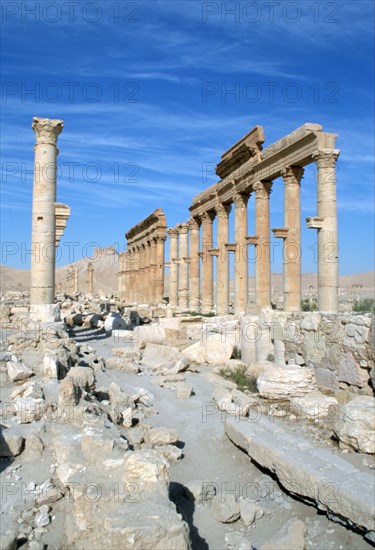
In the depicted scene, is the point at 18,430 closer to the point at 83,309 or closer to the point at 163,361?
the point at 163,361

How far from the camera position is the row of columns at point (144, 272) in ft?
116

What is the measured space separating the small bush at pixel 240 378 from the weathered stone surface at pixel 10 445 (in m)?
5.30

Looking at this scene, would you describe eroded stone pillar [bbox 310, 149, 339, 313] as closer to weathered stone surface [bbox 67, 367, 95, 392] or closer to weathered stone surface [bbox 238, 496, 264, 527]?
weathered stone surface [bbox 67, 367, 95, 392]

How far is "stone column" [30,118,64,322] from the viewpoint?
46.9 feet

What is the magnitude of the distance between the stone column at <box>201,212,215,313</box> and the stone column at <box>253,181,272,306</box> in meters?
6.82

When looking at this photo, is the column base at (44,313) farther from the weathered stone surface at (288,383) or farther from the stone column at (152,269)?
the stone column at (152,269)

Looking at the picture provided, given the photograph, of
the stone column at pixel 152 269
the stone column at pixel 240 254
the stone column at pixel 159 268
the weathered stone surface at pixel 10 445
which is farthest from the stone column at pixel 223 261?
the weathered stone surface at pixel 10 445

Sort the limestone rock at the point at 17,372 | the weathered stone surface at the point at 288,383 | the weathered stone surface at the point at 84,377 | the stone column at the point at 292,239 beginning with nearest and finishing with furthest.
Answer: the weathered stone surface at the point at 84,377
the limestone rock at the point at 17,372
the weathered stone surface at the point at 288,383
the stone column at the point at 292,239

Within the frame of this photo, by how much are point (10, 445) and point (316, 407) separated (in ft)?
15.5

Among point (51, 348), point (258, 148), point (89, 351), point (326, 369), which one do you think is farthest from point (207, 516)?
point (258, 148)

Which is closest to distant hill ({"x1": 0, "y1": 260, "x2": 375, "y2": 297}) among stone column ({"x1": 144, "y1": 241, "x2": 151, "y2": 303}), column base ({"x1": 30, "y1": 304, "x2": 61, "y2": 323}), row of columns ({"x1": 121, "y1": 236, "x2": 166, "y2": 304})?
row of columns ({"x1": 121, "y1": 236, "x2": 166, "y2": 304})

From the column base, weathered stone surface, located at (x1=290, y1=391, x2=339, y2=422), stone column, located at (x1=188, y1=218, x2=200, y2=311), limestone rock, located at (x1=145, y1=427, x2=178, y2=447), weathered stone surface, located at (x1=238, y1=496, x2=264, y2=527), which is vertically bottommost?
weathered stone surface, located at (x1=238, y1=496, x2=264, y2=527)

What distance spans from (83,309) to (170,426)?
22270mm

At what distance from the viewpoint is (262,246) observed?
62.5 ft
